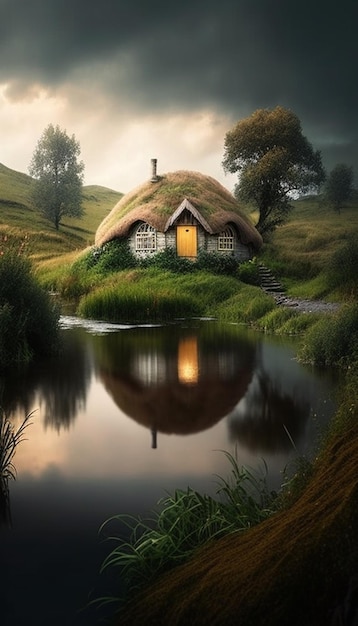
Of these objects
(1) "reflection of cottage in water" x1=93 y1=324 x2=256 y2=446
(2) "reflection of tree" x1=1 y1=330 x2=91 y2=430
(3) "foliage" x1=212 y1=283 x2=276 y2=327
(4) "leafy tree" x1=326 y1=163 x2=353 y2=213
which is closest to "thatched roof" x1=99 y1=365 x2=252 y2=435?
(1) "reflection of cottage in water" x1=93 y1=324 x2=256 y2=446

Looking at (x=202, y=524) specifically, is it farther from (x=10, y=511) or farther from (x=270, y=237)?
(x=270, y=237)

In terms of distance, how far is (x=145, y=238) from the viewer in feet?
122

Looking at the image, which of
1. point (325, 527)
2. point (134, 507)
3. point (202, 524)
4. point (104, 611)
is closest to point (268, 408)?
point (134, 507)

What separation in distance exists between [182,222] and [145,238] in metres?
2.38

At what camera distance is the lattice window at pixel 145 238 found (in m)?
37.0

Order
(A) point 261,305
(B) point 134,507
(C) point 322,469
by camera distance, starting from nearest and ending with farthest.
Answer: (C) point 322,469
(B) point 134,507
(A) point 261,305

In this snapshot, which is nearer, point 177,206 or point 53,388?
point 53,388

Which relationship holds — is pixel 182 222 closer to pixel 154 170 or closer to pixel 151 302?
pixel 154 170

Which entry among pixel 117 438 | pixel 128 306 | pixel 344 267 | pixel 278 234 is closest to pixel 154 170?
pixel 344 267

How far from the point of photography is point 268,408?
998 centimetres

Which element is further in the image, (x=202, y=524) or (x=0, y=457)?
(x=0, y=457)

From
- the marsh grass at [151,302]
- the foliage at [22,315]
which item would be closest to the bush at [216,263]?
the marsh grass at [151,302]

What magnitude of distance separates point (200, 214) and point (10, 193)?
209ft

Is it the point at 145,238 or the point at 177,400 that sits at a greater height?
the point at 145,238
